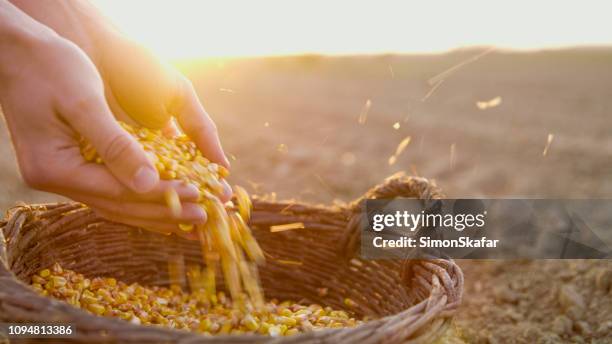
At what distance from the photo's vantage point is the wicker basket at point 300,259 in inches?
71.8

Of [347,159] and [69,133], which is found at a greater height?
[69,133]

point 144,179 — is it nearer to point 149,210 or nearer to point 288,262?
point 149,210

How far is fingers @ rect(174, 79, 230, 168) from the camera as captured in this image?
Answer: 105 inches

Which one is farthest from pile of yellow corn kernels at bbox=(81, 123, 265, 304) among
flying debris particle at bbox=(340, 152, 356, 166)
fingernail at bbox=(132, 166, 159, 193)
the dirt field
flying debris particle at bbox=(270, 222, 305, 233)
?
flying debris particle at bbox=(340, 152, 356, 166)

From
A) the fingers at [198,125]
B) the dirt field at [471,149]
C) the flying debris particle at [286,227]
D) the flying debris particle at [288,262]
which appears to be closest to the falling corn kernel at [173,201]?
the fingers at [198,125]

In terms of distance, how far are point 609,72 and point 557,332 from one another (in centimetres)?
1443

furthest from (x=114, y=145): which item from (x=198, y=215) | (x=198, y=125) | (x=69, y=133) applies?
(x=198, y=125)

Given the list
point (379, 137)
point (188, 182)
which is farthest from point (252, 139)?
point (188, 182)

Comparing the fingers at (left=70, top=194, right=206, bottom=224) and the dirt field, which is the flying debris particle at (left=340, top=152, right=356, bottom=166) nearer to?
the dirt field

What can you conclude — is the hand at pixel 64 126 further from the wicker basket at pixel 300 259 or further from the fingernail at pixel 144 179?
the wicker basket at pixel 300 259

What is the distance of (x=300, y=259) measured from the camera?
3066 millimetres

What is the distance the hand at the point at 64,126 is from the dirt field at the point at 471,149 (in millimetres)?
1596

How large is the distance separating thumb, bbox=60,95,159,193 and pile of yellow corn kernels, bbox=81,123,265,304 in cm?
13

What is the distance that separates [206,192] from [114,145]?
0.46 meters
